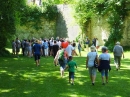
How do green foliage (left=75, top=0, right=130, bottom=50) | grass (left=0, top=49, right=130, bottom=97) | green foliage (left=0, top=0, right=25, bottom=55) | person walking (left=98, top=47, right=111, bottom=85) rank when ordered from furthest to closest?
green foliage (left=75, top=0, right=130, bottom=50) → green foliage (left=0, top=0, right=25, bottom=55) → person walking (left=98, top=47, right=111, bottom=85) → grass (left=0, top=49, right=130, bottom=97)

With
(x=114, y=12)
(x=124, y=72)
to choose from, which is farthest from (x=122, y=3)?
(x=124, y=72)

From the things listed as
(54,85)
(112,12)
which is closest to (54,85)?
(54,85)

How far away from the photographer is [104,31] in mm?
38812

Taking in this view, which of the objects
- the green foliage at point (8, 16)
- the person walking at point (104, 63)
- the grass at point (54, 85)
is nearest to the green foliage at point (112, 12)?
the green foliage at point (8, 16)

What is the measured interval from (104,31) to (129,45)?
12.6 ft

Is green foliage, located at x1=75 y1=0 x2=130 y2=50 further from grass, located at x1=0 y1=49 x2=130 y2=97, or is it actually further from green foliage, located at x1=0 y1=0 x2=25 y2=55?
grass, located at x1=0 y1=49 x2=130 y2=97

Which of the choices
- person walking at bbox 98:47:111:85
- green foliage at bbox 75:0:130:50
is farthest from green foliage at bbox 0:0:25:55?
green foliage at bbox 75:0:130:50

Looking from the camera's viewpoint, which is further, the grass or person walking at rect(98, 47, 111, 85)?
person walking at rect(98, 47, 111, 85)

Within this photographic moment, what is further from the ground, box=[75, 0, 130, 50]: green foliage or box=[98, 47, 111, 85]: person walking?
box=[75, 0, 130, 50]: green foliage

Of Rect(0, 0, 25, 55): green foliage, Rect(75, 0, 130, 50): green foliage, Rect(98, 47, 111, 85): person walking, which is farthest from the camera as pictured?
Rect(75, 0, 130, 50): green foliage

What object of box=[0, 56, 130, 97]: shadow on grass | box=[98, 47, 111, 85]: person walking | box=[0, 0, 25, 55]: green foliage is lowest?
box=[0, 56, 130, 97]: shadow on grass

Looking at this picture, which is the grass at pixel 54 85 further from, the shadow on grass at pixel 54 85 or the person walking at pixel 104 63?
the person walking at pixel 104 63

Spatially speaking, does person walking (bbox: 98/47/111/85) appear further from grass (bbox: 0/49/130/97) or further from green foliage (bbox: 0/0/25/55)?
green foliage (bbox: 0/0/25/55)

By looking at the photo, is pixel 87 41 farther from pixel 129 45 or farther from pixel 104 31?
pixel 129 45
